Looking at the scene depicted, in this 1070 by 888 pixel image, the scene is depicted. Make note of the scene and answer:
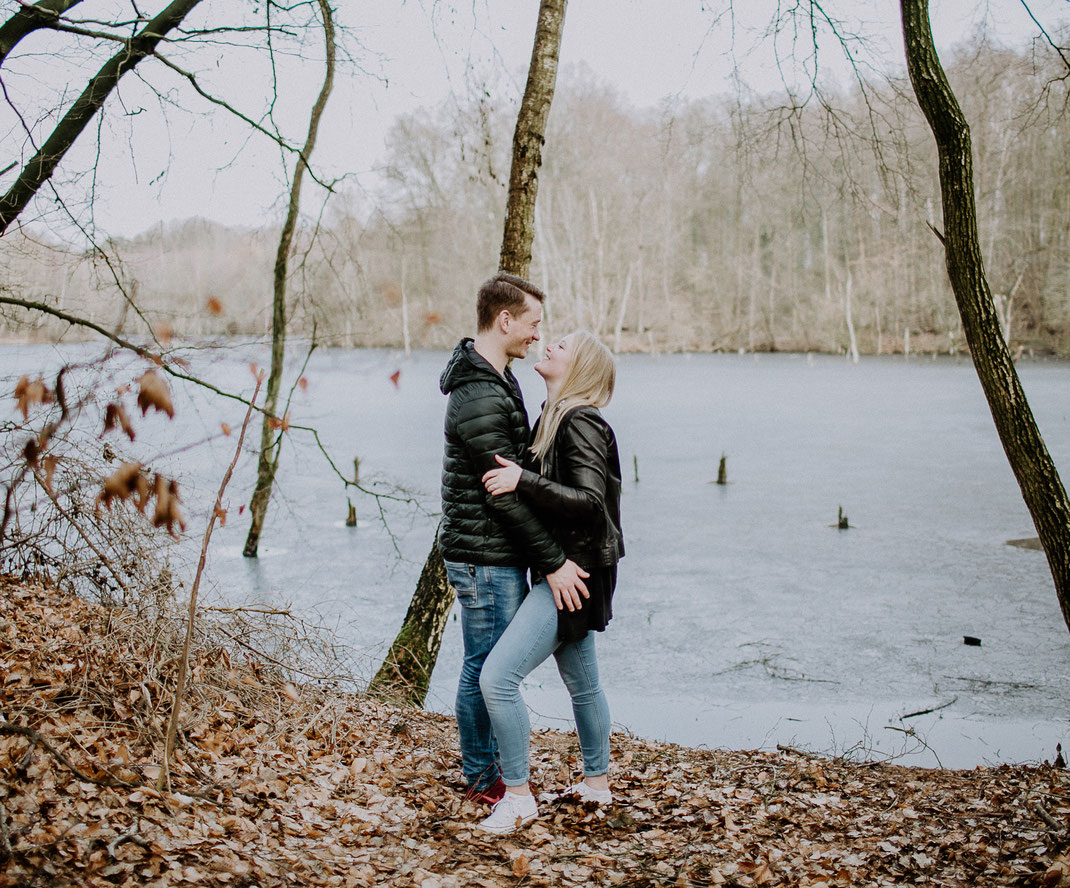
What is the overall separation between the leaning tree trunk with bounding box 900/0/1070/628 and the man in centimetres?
225

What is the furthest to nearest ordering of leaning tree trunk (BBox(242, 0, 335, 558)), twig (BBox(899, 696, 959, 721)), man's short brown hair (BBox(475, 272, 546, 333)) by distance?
1. leaning tree trunk (BBox(242, 0, 335, 558))
2. twig (BBox(899, 696, 959, 721))
3. man's short brown hair (BBox(475, 272, 546, 333))

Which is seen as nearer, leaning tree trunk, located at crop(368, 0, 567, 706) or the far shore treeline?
leaning tree trunk, located at crop(368, 0, 567, 706)

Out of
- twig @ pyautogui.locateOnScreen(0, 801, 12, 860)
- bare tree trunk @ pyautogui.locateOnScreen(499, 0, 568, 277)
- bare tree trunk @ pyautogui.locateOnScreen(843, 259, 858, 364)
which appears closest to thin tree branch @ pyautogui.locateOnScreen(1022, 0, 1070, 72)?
bare tree trunk @ pyautogui.locateOnScreen(499, 0, 568, 277)

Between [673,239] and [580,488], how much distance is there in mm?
58033

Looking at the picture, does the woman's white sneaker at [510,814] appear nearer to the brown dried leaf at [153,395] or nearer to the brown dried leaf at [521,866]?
the brown dried leaf at [521,866]

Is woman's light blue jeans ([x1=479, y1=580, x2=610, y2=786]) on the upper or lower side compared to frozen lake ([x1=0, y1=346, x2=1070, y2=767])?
upper

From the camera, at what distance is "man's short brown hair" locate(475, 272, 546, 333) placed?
10.4 ft

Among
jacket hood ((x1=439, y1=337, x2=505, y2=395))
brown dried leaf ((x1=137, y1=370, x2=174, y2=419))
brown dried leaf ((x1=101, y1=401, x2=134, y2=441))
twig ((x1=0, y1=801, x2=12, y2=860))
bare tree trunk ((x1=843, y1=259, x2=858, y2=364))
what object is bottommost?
twig ((x1=0, y1=801, x2=12, y2=860))

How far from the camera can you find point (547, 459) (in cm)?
313

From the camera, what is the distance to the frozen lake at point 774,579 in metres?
6.50

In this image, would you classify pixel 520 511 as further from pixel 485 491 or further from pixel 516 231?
pixel 516 231

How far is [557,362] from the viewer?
10.3 feet

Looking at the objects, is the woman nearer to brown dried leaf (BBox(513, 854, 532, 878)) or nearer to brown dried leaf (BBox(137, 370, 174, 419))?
brown dried leaf (BBox(513, 854, 532, 878))

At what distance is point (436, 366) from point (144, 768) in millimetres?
45025
